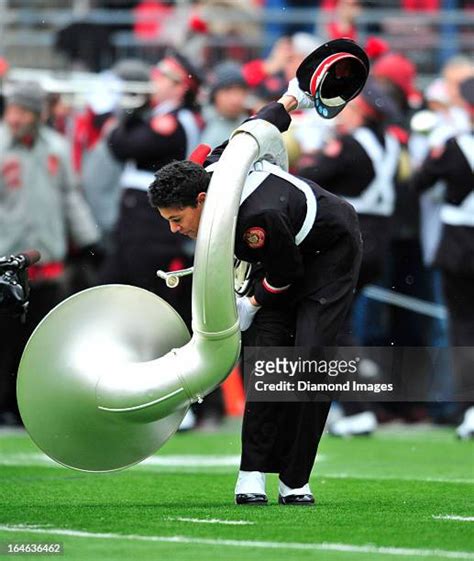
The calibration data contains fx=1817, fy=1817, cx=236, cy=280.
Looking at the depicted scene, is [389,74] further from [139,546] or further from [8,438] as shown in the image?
[139,546]

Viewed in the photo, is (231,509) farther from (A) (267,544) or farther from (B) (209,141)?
(B) (209,141)

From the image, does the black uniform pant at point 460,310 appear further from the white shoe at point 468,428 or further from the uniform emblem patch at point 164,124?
the uniform emblem patch at point 164,124

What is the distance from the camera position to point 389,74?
42.9 ft

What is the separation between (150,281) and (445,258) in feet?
6.63

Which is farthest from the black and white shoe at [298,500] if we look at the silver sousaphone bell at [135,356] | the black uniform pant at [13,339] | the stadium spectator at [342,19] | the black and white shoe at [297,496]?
the stadium spectator at [342,19]

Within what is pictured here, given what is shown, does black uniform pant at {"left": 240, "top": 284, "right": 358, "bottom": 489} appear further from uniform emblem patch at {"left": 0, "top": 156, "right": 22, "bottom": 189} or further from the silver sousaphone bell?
uniform emblem patch at {"left": 0, "top": 156, "right": 22, "bottom": 189}

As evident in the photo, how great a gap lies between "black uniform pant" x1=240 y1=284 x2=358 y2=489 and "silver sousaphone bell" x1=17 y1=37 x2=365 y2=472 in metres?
0.48

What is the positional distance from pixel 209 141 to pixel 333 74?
3.04m

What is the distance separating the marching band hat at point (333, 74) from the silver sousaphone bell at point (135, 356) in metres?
0.36

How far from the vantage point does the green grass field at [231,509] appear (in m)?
6.46

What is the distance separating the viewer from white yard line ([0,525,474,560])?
20.8 ft

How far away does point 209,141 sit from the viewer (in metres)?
11.0

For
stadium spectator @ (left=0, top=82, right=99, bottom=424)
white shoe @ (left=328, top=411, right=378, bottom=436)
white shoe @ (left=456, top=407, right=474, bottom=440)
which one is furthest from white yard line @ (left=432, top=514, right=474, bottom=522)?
stadium spectator @ (left=0, top=82, right=99, bottom=424)

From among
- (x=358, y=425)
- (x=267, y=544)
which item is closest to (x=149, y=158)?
(x=358, y=425)
